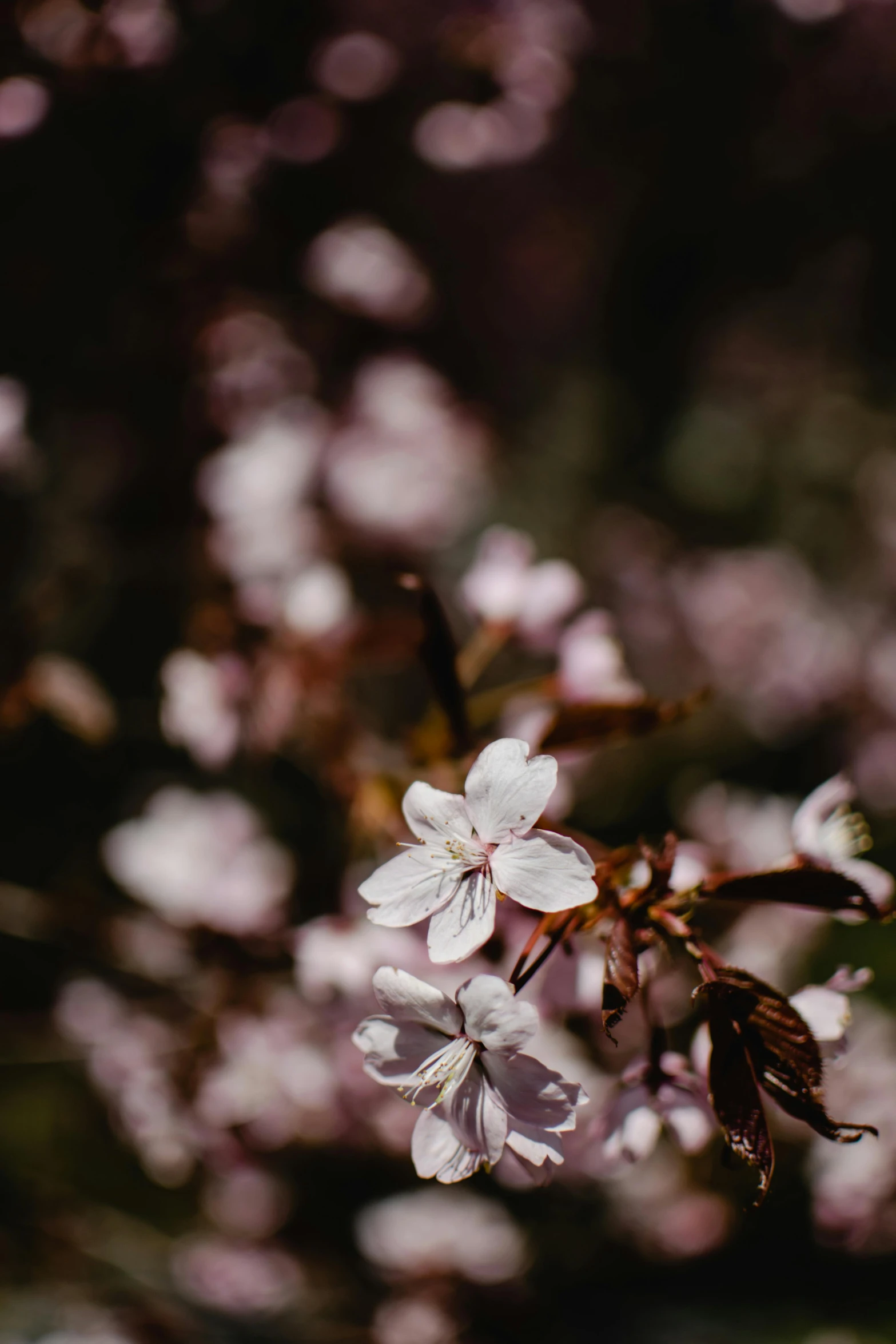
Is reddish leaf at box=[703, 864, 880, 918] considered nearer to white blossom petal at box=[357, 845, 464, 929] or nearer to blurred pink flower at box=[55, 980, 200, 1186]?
white blossom petal at box=[357, 845, 464, 929]

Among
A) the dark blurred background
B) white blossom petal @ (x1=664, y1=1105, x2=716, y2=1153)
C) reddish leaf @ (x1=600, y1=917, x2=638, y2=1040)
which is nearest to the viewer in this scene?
reddish leaf @ (x1=600, y1=917, x2=638, y2=1040)

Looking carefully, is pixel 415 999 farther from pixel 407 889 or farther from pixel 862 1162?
pixel 862 1162

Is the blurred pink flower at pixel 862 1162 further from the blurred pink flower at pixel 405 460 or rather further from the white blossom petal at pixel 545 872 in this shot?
the blurred pink flower at pixel 405 460

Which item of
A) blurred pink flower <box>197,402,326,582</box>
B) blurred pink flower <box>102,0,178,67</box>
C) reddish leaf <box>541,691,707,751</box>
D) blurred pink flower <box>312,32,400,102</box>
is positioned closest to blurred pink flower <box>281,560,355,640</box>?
blurred pink flower <box>197,402,326,582</box>

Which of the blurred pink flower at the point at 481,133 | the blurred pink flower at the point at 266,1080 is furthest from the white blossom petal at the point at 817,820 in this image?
the blurred pink flower at the point at 481,133

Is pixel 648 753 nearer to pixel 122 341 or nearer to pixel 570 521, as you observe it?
pixel 570 521

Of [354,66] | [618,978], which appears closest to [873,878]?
[618,978]

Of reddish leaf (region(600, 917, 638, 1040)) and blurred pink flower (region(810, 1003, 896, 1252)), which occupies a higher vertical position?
reddish leaf (region(600, 917, 638, 1040))
